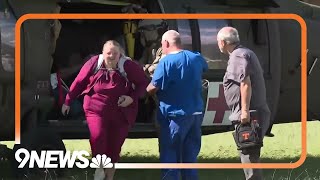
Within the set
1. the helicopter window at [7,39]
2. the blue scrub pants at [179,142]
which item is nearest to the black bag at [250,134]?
the blue scrub pants at [179,142]

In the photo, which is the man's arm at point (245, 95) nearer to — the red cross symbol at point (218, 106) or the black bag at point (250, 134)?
the black bag at point (250, 134)

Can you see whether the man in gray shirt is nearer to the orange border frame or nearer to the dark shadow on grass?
the orange border frame

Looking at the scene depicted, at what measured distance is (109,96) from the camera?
7.17m

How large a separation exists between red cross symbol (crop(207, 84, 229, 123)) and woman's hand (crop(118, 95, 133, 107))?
1905 mm

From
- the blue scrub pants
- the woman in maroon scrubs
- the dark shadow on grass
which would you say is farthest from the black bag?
the dark shadow on grass

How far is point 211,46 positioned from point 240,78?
6.84 ft

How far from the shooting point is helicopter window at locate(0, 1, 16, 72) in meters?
7.97

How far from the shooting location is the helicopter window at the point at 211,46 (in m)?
8.94

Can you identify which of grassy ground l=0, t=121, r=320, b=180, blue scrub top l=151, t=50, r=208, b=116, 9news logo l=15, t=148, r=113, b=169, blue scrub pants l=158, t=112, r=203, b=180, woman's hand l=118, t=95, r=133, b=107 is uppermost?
blue scrub top l=151, t=50, r=208, b=116

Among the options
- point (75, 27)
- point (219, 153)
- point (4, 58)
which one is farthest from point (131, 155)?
point (4, 58)

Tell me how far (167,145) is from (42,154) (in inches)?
71.5

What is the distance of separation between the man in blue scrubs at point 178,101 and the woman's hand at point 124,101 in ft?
0.66

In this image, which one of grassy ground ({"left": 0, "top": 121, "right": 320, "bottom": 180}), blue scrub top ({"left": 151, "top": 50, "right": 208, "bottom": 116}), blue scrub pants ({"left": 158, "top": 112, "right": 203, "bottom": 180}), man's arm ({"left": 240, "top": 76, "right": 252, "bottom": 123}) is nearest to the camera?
man's arm ({"left": 240, "top": 76, "right": 252, "bottom": 123})

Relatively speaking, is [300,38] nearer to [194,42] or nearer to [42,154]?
[194,42]
